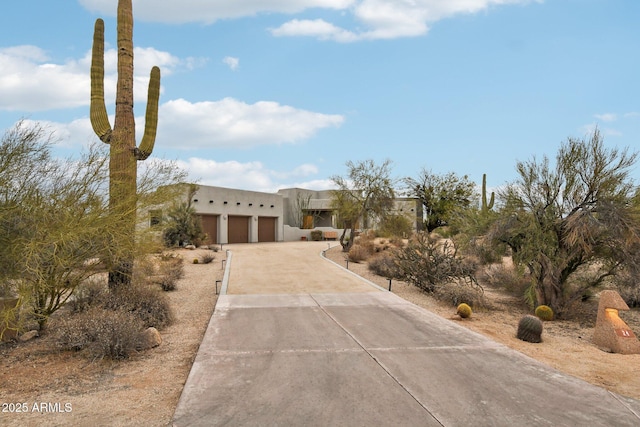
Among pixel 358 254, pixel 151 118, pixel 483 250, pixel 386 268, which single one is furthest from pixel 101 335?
pixel 358 254

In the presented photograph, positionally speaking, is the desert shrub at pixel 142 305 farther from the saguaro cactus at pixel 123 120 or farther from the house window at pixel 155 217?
the house window at pixel 155 217

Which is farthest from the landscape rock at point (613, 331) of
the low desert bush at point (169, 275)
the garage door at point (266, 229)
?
the garage door at point (266, 229)

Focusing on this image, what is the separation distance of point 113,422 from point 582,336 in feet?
A: 34.6

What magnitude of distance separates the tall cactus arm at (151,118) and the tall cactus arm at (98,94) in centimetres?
87

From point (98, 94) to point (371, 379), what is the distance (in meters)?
10.4

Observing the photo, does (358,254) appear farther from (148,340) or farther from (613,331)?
(148,340)

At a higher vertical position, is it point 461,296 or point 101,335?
point 101,335

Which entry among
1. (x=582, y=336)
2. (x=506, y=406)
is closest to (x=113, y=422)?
(x=506, y=406)

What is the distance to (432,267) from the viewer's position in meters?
16.1

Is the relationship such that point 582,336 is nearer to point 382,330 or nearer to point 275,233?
point 382,330

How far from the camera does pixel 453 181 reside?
44.6 metres

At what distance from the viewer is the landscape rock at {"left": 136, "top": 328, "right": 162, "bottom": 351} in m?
8.09

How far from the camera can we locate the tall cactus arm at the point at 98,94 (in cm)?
1214

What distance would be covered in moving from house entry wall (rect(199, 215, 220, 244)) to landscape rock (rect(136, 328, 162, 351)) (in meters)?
28.8
